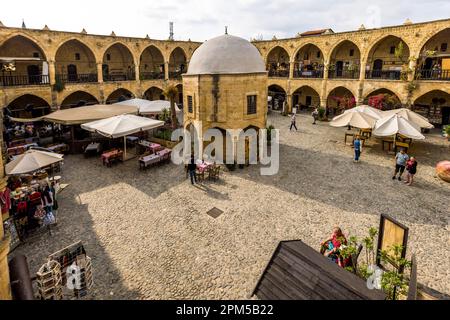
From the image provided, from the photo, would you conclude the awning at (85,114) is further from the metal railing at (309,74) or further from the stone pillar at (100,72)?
the metal railing at (309,74)

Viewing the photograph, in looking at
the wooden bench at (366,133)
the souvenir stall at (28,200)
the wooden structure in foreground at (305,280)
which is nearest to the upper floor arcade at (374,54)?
the wooden bench at (366,133)

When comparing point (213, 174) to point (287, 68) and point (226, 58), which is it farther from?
point (287, 68)

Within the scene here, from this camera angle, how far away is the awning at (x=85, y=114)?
49.3ft

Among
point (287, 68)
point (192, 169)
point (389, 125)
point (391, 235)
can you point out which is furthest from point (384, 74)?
point (391, 235)

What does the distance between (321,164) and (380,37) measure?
617 inches

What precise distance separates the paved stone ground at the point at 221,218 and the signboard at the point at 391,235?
125 cm

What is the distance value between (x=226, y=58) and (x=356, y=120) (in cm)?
863

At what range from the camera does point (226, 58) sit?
13.2m

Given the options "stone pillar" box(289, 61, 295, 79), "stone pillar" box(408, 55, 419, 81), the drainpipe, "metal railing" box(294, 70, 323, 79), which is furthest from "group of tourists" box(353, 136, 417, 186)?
"stone pillar" box(289, 61, 295, 79)

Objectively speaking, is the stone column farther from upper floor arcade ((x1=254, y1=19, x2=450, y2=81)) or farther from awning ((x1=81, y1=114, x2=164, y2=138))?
awning ((x1=81, y1=114, x2=164, y2=138))

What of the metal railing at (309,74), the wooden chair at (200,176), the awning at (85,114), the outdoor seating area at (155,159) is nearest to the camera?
the wooden chair at (200,176)

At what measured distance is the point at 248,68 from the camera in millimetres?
13477

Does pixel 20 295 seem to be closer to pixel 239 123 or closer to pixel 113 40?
pixel 239 123

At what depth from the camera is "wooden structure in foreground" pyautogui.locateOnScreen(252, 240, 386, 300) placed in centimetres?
471
